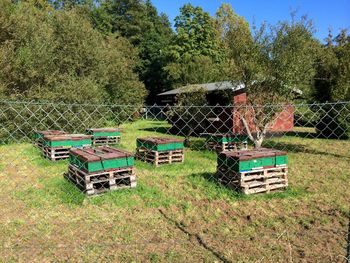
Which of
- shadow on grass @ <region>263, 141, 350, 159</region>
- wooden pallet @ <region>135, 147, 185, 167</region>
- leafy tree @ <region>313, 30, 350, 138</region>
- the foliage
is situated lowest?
shadow on grass @ <region>263, 141, 350, 159</region>

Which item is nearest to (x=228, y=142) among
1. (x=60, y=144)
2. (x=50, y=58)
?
(x=60, y=144)

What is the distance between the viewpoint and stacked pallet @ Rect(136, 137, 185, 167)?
33.1ft

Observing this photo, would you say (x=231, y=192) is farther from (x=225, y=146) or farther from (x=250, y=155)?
(x=225, y=146)

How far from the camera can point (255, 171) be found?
23.0 feet

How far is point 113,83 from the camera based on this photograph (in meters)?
26.7

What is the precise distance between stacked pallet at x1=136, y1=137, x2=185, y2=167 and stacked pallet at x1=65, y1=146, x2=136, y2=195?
2615 millimetres

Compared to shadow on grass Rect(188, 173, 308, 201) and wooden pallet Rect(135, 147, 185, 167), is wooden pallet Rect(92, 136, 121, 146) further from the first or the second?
shadow on grass Rect(188, 173, 308, 201)

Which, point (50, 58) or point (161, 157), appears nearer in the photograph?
point (161, 157)

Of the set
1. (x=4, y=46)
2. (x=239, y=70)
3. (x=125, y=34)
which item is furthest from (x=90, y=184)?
(x=125, y=34)

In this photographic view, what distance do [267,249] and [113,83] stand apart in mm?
23846

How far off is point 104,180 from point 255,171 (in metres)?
3.28

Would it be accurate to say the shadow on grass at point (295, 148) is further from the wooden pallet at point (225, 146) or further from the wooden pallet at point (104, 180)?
the wooden pallet at point (104, 180)

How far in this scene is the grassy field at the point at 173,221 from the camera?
4.37 m

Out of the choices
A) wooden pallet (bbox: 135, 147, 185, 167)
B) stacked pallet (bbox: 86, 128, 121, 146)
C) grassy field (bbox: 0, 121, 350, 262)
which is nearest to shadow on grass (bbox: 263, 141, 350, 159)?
grassy field (bbox: 0, 121, 350, 262)
